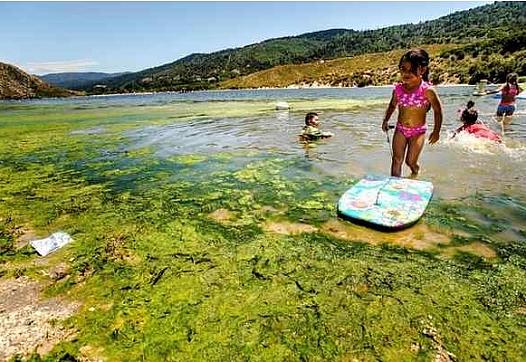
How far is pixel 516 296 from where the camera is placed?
12.6 ft

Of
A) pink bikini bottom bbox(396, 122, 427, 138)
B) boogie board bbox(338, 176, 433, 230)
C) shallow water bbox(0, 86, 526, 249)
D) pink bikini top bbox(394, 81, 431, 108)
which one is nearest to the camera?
boogie board bbox(338, 176, 433, 230)

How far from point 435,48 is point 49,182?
5926 inches

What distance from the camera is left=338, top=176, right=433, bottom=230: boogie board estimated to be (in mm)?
5543

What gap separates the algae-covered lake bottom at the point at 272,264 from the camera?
332 centimetres

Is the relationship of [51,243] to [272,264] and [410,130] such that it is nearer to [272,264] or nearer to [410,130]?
[272,264]

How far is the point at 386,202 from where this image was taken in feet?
19.8

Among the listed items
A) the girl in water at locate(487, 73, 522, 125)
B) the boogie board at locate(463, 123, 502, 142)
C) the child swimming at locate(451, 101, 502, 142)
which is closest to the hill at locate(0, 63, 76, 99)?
the girl in water at locate(487, 73, 522, 125)

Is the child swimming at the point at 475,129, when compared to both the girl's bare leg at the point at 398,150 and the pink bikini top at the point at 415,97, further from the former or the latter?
the pink bikini top at the point at 415,97

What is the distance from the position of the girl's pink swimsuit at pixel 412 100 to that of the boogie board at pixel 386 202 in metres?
1.07

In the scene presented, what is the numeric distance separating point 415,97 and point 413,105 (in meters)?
0.15

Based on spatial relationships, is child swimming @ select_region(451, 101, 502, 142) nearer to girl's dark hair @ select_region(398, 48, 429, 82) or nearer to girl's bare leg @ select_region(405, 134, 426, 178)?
girl's bare leg @ select_region(405, 134, 426, 178)

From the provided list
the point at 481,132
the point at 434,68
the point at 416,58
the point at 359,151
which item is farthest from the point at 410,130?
the point at 434,68

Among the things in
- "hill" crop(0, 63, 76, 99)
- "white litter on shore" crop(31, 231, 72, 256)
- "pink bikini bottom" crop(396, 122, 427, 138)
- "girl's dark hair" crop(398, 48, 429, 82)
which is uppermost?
"girl's dark hair" crop(398, 48, 429, 82)

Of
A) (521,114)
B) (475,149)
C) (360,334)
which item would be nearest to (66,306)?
(360,334)
